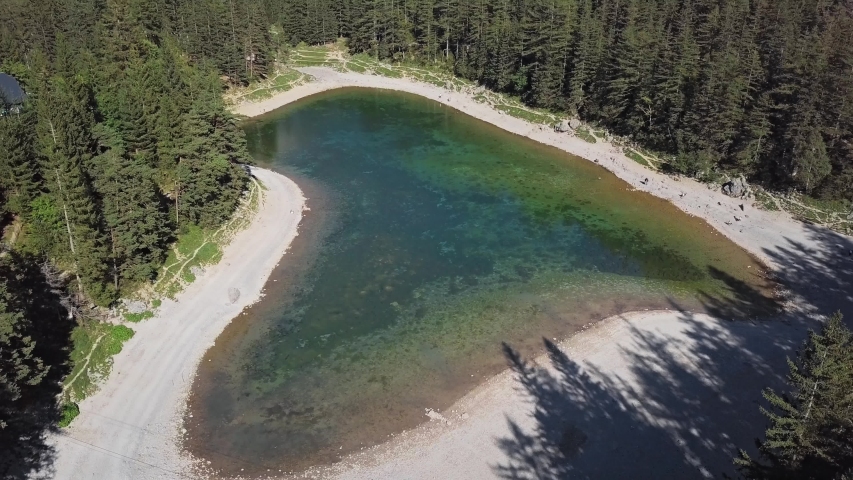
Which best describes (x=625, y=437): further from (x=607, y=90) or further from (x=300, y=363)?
(x=607, y=90)

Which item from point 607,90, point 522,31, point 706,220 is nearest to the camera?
point 706,220

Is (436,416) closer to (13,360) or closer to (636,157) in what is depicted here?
(13,360)

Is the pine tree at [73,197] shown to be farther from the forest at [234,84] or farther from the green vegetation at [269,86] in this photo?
the green vegetation at [269,86]

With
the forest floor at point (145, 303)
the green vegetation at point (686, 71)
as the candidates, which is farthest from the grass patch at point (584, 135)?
the forest floor at point (145, 303)

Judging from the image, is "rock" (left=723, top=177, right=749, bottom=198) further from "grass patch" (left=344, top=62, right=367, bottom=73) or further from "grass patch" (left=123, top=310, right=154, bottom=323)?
"grass patch" (left=344, top=62, right=367, bottom=73)

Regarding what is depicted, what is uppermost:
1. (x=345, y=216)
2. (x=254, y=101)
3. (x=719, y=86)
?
(x=719, y=86)

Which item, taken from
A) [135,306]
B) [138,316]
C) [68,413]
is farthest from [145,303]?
[68,413]

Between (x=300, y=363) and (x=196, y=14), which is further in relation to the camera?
(x=196, y=14)

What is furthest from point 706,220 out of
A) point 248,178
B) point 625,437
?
point 248,178

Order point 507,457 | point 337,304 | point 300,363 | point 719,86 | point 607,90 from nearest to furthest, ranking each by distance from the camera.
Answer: point 507,457
point 300,363
point 337,304
point 719,86
point 607,90
